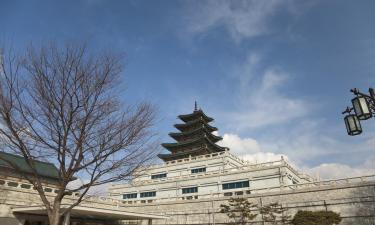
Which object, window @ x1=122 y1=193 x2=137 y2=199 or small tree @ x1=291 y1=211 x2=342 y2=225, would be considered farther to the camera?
window @ x1=122 y1=193 x2=137 y2=199

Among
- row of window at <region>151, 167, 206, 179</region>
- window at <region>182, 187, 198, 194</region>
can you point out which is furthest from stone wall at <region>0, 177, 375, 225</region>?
row of window at <region>151, 167, 206, 179</region>

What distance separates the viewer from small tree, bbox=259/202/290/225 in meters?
21.0

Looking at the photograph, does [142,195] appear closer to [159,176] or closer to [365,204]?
[159,176]

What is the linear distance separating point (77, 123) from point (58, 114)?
640 mm

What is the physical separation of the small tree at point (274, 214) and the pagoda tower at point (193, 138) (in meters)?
23.3

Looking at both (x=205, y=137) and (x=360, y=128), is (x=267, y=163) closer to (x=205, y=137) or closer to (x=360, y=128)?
(x=205, y=137)

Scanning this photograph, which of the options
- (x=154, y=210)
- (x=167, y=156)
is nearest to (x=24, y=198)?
(x=154, y=210)

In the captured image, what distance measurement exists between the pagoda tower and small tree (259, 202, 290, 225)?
917 inches

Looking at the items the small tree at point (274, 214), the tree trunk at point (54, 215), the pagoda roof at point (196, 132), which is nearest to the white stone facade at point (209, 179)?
the small tree at point (274, 214)

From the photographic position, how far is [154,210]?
99.7ft

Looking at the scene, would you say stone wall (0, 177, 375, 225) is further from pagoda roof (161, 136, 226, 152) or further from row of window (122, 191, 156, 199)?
pagoda roof (161, 136, 226, 152)

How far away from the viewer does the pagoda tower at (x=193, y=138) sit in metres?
46.8

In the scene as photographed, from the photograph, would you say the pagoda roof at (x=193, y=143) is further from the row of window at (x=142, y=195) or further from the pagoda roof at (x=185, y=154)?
the row of window at (x=142, y=195)

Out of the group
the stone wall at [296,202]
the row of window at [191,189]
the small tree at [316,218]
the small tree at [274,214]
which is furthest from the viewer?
the row of window at [191,189]
